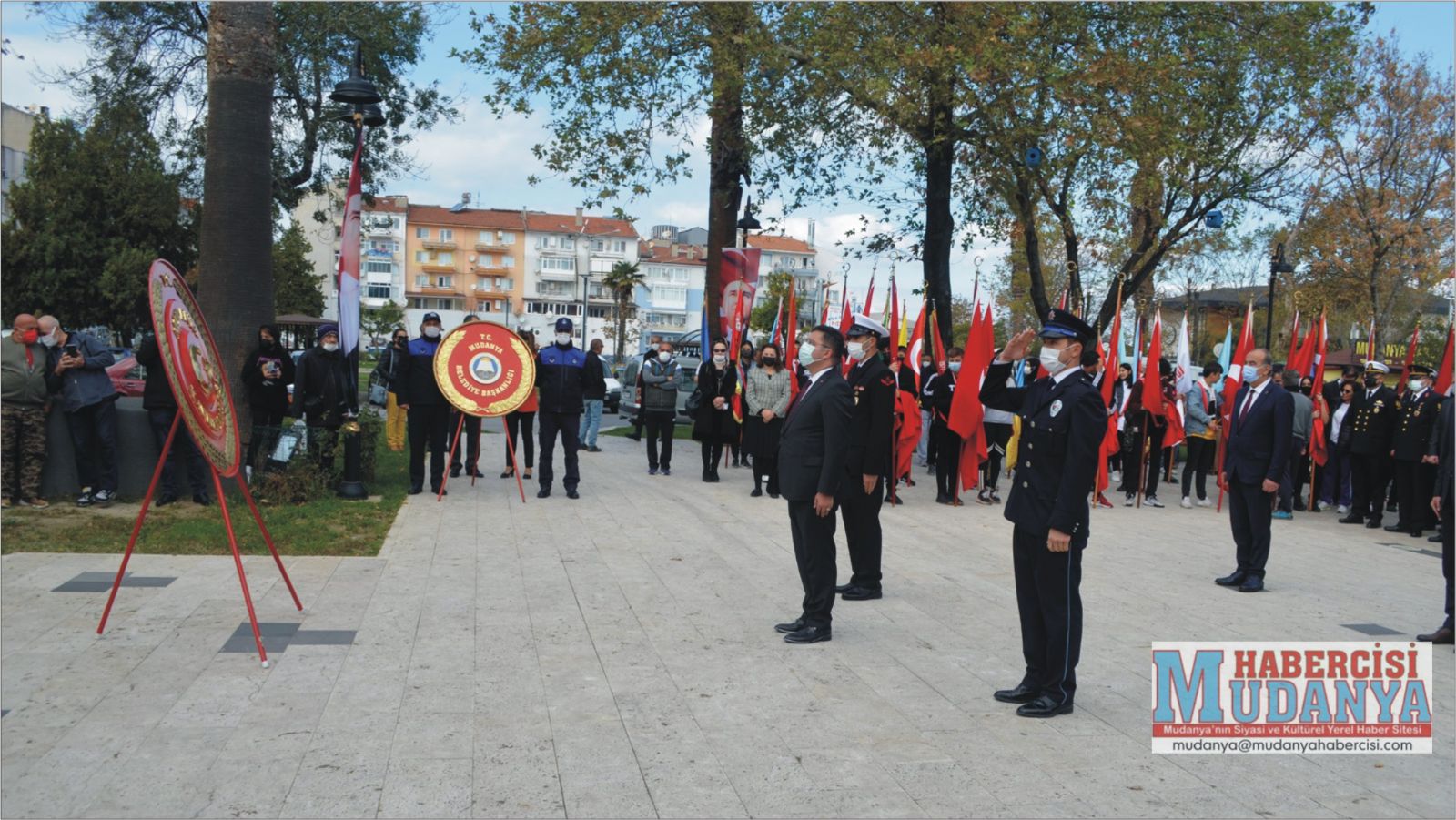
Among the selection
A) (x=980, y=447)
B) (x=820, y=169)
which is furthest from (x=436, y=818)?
(x=820, y=169)

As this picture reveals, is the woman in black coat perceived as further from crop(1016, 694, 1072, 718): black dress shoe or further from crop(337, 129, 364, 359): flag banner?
crop(1016, 694, 1072, 718): black dress shoe

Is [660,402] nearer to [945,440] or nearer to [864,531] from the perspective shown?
[945,440]

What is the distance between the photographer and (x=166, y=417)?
37.9 ft

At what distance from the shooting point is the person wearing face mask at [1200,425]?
54.1 feet

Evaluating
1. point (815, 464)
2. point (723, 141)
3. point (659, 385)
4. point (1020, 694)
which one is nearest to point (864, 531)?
point (815, 464)

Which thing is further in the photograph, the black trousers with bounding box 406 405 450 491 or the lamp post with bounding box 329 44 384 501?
the black trousers with bounding box 406 405 450 491

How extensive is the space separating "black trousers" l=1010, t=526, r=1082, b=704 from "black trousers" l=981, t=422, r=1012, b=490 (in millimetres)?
9507

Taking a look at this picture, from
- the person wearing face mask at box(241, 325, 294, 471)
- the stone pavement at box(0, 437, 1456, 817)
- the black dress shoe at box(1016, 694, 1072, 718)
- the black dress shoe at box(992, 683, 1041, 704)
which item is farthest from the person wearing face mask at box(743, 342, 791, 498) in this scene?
the black dress shoe at box(1016, 694, 1072, 718)

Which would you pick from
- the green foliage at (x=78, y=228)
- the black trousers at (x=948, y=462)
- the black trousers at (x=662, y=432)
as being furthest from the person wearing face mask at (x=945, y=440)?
the green foliage at (x=78, y=228)

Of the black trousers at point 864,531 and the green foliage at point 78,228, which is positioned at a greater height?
the green foliage at point 78,228

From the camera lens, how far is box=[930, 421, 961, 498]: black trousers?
15039 mm

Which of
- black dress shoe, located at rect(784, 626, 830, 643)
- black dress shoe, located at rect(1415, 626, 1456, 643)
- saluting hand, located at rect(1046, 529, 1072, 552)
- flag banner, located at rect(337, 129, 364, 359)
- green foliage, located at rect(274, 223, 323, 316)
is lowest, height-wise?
black dress shoe, located at rect(784, 626, 830, 643)

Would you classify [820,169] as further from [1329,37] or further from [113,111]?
[113,111]

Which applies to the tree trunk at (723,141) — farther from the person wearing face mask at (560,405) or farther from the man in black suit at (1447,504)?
the man in black suit at (1447,504)
